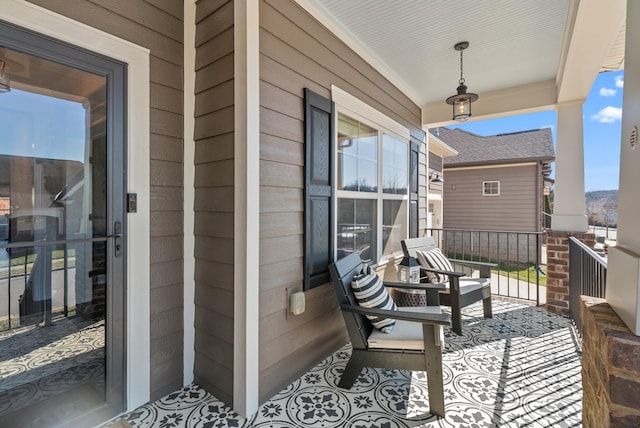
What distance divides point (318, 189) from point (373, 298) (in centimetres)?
94

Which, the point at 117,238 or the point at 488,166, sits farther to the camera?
the point at 488,166

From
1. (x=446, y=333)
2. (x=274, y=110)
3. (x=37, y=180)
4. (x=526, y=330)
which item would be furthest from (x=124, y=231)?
(x=526, y=330)

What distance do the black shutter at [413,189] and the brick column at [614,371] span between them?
3394mm

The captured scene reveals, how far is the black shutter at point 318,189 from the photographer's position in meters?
2.38

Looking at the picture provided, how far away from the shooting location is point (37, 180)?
1633 mm

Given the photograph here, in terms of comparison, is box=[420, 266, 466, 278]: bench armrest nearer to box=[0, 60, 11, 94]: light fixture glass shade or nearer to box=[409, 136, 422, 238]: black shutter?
box=[409, 136, 422, 238]: black shutter

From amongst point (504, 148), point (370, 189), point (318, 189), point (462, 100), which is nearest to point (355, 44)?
point (462, 100)

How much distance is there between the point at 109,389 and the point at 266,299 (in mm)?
1039

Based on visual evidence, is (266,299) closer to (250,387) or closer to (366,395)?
(250,387)

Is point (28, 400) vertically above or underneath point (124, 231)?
underneath

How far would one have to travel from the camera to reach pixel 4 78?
1.51 meters

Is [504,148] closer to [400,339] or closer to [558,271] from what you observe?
[558,271]

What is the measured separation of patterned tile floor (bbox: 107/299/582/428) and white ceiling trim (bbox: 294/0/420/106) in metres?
2.85

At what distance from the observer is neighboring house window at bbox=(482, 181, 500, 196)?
1018cm
